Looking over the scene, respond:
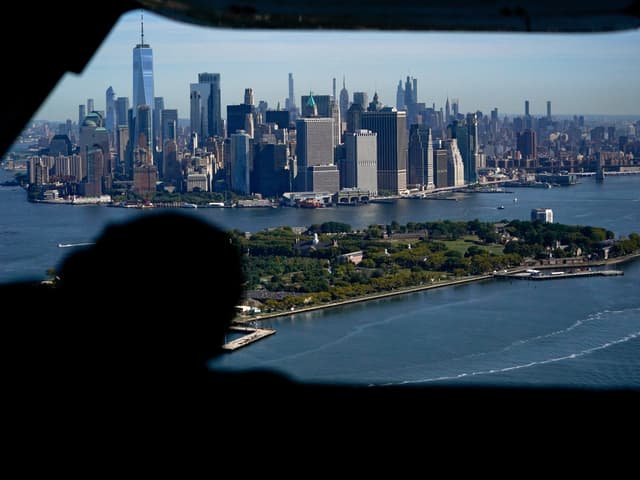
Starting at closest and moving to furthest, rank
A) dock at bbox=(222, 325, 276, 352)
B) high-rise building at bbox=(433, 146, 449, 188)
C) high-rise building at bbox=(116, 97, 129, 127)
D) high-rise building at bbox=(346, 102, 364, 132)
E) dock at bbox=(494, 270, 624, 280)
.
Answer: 1. dock at bbox=(222, 325, 276, 352)
2. dock at bbox=(494, 270, 624, 280)
3. high-rise building at bbox=(433, 146, 449, 188)
4. high-rise building at bbox=(346, 102, 364, 132)
5. high-rise building at bbox=(116, 97, 129, 127)

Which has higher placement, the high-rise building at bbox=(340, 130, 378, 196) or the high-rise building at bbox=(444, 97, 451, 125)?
the high-rise building at bbox=(444, 97, 451, 125)

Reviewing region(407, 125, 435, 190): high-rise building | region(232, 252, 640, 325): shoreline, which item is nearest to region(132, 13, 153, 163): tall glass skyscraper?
region(407, 125, 435, 190): high-rise building

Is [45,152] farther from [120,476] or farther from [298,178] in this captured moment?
[120,476]

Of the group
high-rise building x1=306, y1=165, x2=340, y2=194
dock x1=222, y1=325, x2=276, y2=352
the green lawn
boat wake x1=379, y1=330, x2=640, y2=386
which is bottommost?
boat wake x1=379, y1=330, x2=640, y2=386

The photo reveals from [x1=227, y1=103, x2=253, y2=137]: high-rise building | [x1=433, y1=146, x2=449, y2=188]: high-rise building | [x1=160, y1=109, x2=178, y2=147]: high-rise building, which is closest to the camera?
[x1=433, y1=146, x2=449, y2=188]: high-rise building

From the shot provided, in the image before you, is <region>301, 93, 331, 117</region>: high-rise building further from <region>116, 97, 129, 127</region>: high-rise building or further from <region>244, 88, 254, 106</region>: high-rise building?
<region>116, 97, 129, 127</region>: high-rise building

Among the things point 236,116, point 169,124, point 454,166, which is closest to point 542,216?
point 454,166
